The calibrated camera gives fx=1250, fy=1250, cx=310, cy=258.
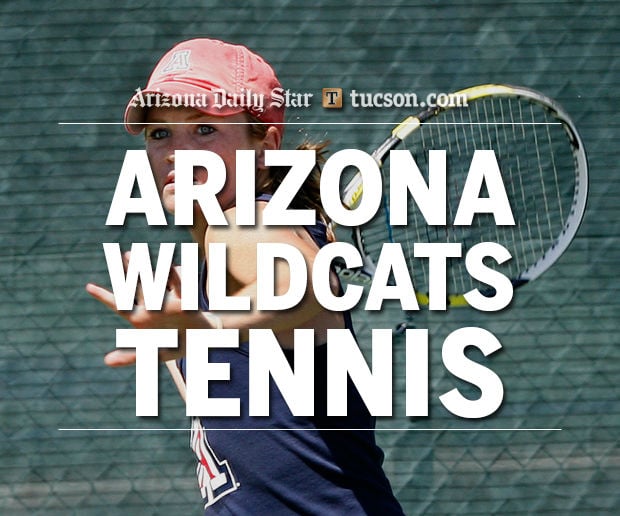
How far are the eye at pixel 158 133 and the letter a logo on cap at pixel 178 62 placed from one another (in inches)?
3.8

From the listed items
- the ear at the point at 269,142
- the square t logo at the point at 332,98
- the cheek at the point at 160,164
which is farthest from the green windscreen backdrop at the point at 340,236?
the ear at the point at 269,142

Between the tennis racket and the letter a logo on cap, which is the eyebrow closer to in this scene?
the letter a logo on cap

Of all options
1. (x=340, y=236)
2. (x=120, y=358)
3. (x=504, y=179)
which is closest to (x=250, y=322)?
(x=120, y=358)

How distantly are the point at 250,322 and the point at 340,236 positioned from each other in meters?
1.52

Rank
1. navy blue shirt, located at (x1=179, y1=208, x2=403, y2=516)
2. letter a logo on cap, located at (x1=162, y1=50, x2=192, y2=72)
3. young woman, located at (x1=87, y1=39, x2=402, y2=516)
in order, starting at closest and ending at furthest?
young woman, located at (x1=87, y1=39, x2=402, y2=516)
navy blue shirt, located at (x1=179, y1=208, x2=403, y2=516)
letter a logo on cap, located at (x1=162, y1=50, x2=192, y2=72)

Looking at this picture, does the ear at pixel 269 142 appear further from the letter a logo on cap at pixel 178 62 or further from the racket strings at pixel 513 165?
the racket strings at pixel 513 165

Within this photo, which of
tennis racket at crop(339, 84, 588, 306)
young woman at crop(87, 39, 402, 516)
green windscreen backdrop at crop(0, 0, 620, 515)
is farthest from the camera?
green windscreen backdrop at crop(0, 0, 620, 515)

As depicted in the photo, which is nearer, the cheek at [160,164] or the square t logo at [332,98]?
the cheek at [160,164]

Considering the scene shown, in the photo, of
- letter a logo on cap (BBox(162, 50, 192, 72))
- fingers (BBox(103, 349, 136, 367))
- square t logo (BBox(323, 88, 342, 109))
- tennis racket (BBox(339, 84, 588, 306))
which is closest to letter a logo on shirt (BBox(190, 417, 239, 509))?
fingers (BBox(103, 349, 136, 367))

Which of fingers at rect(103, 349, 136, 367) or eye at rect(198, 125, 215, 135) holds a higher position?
eye at rect(198, 125, 215, 135)

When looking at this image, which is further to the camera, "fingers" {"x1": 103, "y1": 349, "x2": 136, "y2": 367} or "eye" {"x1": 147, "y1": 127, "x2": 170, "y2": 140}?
"eye" {"x1": 147, "y1": 127, "x2": 170, "y2": 140}

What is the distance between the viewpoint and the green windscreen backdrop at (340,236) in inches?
122

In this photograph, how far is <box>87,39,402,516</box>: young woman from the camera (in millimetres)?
1606

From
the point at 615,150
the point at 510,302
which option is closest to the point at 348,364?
the point at 510,302
